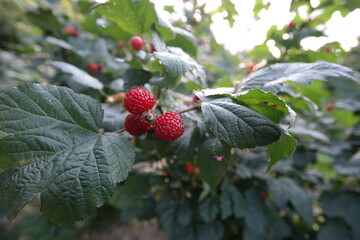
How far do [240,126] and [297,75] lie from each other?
1.55ft

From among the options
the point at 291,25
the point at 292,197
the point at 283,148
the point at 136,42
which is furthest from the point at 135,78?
the point at 291,25

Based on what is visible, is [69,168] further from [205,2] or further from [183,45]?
[205,2]

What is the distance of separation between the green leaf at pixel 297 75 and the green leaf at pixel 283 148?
26 cm

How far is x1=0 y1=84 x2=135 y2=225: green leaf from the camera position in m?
0.61

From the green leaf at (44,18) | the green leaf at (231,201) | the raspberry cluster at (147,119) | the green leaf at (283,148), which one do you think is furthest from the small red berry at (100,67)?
the green leaf at (283,148)

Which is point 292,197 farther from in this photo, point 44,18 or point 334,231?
point 44,18

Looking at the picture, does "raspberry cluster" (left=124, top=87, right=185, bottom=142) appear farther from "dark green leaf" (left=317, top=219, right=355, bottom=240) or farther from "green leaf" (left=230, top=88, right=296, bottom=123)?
"dark green leaf" (left=317, top=219, right=355, bottom=240)

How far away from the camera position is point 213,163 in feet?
2.76

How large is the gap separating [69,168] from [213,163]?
491mm

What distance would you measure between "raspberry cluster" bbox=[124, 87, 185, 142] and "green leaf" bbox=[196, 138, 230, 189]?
0.17 meters

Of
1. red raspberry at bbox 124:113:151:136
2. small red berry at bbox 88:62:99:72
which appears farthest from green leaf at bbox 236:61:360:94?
small red berry at bbox 88:62:99:72

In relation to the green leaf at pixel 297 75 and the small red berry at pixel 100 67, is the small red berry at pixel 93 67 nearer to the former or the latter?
the small red berry at pixel 100 67

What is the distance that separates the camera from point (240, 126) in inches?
25.3

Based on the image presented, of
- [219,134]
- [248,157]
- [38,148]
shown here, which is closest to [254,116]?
[219,134]
